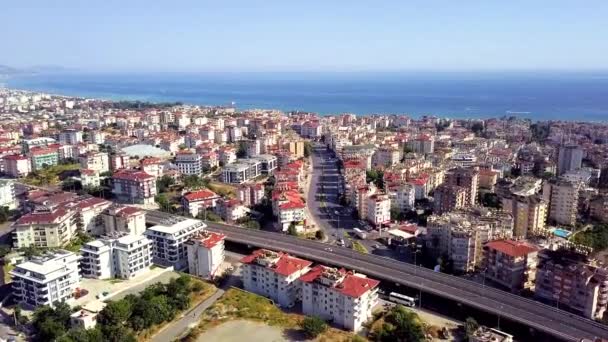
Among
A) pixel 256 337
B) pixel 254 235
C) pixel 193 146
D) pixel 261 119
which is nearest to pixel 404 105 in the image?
pixel 261 119

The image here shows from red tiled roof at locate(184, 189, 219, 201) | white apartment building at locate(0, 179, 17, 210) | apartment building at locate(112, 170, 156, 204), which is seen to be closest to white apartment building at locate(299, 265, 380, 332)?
red tiled roof at locate(184, 189, 219, 201)

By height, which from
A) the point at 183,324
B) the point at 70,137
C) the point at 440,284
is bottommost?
the point at 183,324

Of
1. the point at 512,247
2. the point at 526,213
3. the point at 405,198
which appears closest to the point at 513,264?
the point at 512,247

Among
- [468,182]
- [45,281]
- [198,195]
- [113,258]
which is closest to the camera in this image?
[45,281]

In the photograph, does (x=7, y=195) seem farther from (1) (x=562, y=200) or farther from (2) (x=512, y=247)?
(1) (x=562, y=200)

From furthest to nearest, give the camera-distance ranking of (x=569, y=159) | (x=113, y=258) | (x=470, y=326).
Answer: (x=569, y=159)
(x=113, y=258)
(x=470, y=326)

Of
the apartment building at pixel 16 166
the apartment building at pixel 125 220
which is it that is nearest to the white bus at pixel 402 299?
the apartment building at pixel 125 220

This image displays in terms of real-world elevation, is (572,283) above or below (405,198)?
below
